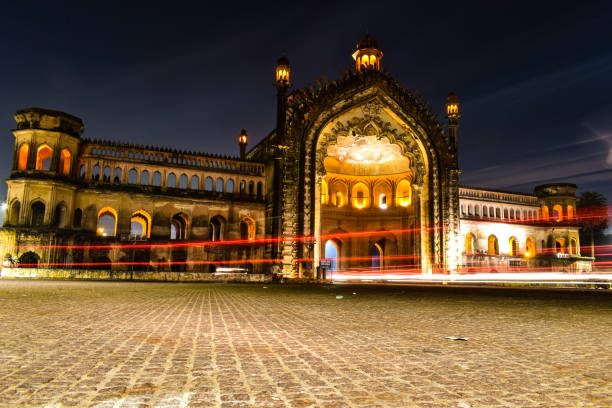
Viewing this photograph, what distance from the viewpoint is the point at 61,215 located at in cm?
3155

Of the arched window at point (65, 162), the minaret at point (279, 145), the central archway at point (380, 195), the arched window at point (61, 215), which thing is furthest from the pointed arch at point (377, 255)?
the arched window at point (65, 162)

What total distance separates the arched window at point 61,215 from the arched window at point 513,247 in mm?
45933

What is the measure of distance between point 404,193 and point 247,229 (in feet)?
61.3

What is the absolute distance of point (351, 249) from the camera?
47.2 metres

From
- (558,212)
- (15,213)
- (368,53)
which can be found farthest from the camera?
(558,212)

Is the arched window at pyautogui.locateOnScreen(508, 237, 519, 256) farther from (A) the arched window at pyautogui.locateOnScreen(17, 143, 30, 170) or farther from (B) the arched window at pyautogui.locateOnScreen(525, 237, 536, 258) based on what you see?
(A) the arched window at pyautogui.locateOnScreen(17, 143, 30, 170)

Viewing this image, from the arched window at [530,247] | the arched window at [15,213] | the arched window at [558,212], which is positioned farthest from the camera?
A: the arched window at [558,212]

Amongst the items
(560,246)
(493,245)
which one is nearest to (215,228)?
(493,245)

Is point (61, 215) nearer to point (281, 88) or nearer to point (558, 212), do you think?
point (281, 88)

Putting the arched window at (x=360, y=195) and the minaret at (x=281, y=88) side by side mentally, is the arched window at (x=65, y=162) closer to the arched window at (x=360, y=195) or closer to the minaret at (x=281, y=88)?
the minaret at (x=281, y=88)

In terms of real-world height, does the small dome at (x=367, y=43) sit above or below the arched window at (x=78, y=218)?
above

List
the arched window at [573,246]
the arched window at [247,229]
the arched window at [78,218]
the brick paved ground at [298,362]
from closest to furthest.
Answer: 1. the brick paved ground at [298,362]
2. the arched window at [78,218]
3. the arched window at [247,229]
4. the arched window at [573,246]

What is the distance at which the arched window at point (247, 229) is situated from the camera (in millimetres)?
37125

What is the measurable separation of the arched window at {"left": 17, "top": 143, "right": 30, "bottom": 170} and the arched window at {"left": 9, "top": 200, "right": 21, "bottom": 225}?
2.66 meters
